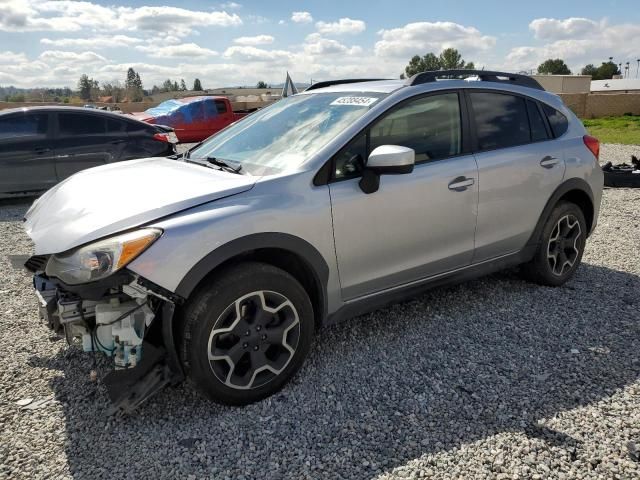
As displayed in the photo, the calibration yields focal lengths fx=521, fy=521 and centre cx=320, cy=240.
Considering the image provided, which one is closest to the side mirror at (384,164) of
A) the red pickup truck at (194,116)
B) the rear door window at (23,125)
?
the rear door window at (23,125)

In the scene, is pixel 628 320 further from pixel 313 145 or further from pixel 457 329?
pixel 313 145

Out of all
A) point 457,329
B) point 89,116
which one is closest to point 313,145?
point 457,329

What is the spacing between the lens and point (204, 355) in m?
2.68

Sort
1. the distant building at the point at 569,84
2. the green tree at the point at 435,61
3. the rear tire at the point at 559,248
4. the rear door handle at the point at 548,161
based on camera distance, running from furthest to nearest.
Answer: the green tree at the point at 435,61 → the distant building at the point at 569,84 → the rear tire at the point at 559,248 → the rear door handle at the point at 548,161

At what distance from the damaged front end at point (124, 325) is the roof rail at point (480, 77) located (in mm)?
2322

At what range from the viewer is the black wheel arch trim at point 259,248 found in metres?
2.58

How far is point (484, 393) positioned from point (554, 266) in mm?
1978

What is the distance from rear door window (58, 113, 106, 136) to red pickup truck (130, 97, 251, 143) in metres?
8.09

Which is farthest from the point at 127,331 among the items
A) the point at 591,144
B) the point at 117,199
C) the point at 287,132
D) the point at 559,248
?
the point at 591,144

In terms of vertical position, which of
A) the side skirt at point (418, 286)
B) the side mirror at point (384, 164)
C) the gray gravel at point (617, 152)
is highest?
the side mirror at point (384, 164)

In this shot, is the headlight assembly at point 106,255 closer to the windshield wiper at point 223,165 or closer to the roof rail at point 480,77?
the windshield wiper at point 223,165

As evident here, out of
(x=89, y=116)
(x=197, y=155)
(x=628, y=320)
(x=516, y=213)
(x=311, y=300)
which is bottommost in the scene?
(x=628, y=320)

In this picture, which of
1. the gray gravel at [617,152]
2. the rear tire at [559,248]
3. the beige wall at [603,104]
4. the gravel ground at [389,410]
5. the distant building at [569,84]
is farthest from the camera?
the distant building at [569,84]

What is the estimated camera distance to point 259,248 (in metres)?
2.81
